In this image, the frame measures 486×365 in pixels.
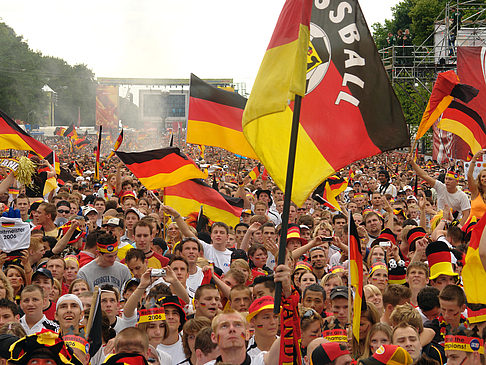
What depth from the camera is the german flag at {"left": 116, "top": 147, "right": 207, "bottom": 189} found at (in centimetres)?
1174

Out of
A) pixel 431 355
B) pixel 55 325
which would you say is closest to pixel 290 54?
pixel 431 355

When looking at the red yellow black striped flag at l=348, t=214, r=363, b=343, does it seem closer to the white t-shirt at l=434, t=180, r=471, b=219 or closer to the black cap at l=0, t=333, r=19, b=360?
the black cap at l=0, t=333, r=19, b=360

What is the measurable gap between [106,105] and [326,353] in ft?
243

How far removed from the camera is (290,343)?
5.21 m

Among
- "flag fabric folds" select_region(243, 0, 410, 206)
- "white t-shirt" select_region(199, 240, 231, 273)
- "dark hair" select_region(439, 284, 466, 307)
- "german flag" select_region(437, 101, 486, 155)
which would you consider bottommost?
"white t-shirt" select_region(199, 240, 231, 273)

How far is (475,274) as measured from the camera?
20.1ft

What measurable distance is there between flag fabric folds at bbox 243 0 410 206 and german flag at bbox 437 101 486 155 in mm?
6529

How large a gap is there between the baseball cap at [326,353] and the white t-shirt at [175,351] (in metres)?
1.68

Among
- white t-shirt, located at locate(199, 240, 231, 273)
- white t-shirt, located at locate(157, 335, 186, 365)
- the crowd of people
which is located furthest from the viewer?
white t-shirt, located at locate(199, 240, 231, 273)

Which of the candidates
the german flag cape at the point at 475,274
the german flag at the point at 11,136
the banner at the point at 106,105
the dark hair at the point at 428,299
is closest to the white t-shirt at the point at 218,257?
the dark hair at the point at 428,299

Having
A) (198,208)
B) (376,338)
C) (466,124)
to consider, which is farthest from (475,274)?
(466,124)

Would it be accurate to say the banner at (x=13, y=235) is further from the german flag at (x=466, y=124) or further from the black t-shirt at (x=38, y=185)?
the german flag at (x=466, y=124)

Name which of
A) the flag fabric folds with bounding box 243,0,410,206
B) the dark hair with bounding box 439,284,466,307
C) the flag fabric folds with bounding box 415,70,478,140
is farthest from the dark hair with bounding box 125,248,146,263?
the flag fabric folds with bounding box 415,70,478,140

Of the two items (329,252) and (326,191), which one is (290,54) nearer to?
(329,252)
